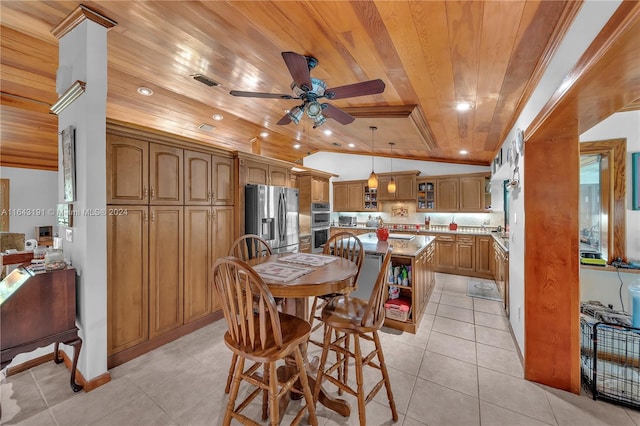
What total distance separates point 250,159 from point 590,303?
14.3ft

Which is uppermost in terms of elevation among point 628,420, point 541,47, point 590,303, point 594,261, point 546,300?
point 541,47

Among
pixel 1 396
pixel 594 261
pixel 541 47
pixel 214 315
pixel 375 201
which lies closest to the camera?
pixel 541 47

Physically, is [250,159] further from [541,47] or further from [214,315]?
[541,47]

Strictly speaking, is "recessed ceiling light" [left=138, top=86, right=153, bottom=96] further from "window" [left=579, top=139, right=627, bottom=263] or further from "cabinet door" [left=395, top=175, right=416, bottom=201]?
"cabinet door" [left=395, top=175, right=416, bottom=201]

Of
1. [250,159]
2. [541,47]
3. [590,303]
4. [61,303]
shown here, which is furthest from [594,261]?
[61,303]

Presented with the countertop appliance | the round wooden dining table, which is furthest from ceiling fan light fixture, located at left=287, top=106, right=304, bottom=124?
the countertop appliance

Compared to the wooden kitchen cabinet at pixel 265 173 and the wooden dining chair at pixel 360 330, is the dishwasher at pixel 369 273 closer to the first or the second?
the wooden dining chair at pixel 360 330

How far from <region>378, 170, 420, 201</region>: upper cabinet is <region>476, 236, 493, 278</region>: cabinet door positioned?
5.79 feet

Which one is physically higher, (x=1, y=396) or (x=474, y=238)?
(x=474, y=238)

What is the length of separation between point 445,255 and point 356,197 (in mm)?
2741

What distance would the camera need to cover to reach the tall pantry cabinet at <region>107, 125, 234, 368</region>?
7.56 ft

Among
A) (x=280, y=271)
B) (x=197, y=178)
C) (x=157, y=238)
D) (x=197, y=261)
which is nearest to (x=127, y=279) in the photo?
(x=157, y=238)

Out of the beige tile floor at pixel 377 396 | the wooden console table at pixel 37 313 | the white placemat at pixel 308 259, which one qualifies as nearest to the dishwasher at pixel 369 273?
the beige tile floor at pixel 377 396

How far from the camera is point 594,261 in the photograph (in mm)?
2703
